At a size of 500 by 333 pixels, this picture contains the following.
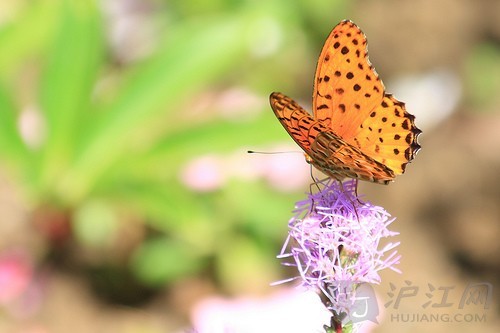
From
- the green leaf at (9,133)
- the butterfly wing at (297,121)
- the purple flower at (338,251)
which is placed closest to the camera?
the purple flower at (338,251)

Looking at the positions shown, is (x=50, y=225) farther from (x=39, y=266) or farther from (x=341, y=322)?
(x=341, y=322)

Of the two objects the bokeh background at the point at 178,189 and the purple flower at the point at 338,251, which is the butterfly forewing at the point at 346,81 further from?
the bokeh background at the point at 178,189

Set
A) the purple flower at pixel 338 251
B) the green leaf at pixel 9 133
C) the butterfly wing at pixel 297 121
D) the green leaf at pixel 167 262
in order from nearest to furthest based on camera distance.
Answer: the purple flower at pixel 338 251
the butterfly wing at pixel 297 121
the green leaf at pixel 9 133
the green leaf at pixel 167 262

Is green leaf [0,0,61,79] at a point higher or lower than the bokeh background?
higher

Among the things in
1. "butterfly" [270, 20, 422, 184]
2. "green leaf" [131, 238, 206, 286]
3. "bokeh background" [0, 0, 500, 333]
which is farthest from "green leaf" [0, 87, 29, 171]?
"butterfly" [270, 20, 422, 184]

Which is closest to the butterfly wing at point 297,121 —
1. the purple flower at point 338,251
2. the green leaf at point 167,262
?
the purple flower at point 338,251

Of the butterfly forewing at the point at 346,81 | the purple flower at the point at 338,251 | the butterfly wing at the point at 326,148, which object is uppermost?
the butterfly forewing at the point at 346,81

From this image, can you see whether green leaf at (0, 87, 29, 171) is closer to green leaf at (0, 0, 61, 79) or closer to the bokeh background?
the bokeh background
